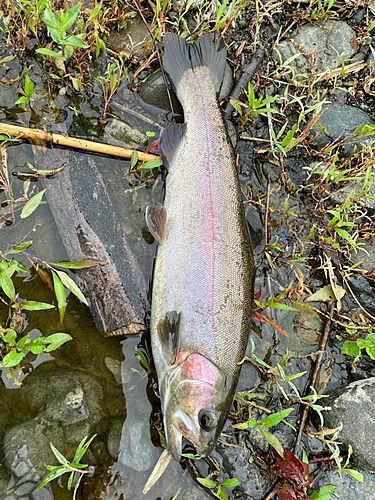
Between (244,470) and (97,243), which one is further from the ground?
(97,243)

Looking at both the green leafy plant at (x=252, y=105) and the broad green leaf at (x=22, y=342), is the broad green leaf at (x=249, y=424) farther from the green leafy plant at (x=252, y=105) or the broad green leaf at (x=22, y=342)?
the green leafy plant at (x=252, y=105)

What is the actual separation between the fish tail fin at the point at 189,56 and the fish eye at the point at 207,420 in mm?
2433

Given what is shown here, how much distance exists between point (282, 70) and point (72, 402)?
320 cm

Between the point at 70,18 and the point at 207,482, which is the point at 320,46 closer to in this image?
the point at 70,18

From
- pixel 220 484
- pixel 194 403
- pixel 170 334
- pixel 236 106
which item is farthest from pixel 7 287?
pixel 236 106

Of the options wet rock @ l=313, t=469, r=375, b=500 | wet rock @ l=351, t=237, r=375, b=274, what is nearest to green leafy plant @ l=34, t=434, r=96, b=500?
wet rock @ l=313, t=469, r=375, b=500

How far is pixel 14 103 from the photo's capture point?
3951mm

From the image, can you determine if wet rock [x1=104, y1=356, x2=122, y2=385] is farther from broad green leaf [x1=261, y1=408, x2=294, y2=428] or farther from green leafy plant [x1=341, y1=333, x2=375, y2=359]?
green leafy plant [x1=341, y1=333, x2=375, y2=359]

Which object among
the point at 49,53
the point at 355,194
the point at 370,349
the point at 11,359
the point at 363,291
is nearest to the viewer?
the point at 11,359

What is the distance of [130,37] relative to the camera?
4.24 meters

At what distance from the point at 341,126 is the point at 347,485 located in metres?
2.80

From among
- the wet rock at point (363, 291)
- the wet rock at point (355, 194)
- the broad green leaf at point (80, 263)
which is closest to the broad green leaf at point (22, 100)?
the broad green leaf at point (80, 263)

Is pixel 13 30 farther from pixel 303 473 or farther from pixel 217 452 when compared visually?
pixel 303 473

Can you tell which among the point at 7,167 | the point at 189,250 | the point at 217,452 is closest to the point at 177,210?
the point at 189,250
